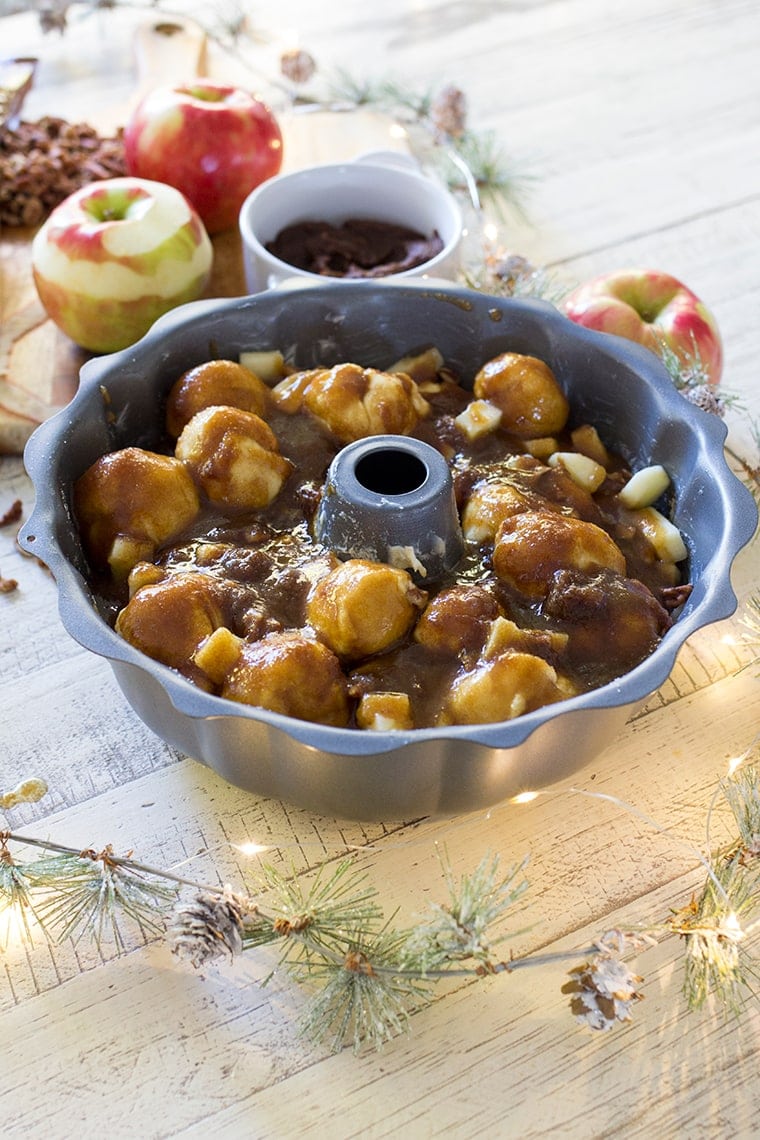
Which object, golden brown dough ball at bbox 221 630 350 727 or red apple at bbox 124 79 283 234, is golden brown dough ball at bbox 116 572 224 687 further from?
red apple at bbox 124 79 283 234

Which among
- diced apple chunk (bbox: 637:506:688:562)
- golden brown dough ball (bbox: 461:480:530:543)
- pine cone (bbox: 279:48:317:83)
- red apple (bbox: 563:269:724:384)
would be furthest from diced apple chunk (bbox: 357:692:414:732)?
pine cone (bbox: 279:48:317:83)

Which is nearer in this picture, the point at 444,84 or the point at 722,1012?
the point at 722,1012

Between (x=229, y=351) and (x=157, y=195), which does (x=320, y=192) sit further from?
(x=229, y=351)

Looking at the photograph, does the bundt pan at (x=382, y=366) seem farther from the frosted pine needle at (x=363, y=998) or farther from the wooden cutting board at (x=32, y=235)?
the wooden cutting board at (x=32, y=235)

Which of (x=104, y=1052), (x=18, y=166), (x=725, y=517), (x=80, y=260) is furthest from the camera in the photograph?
(x=18, y=166)

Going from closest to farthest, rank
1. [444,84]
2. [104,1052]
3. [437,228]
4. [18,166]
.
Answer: [104,1052] → [437,228] → [18,166] → [444,84]

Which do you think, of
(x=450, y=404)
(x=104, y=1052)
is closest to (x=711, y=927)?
(x=104, y=1052)
